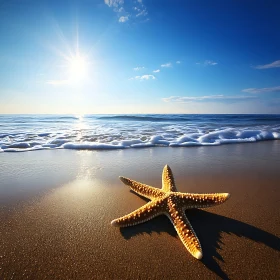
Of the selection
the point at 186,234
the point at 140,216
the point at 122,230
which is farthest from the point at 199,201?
the point at 122,230

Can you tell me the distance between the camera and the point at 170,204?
2.01 metres

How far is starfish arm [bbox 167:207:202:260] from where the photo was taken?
5.04 ft

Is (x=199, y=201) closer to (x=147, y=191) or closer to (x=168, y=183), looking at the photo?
(x=168, y=183)

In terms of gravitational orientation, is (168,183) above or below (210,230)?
above

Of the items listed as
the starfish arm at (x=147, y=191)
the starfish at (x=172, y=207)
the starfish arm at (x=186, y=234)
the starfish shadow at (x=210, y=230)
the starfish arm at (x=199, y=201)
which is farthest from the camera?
the starfish arm at (x=147, y=191)

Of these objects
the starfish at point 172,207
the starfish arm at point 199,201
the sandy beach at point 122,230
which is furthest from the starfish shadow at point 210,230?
the starfish arm at point 199,201

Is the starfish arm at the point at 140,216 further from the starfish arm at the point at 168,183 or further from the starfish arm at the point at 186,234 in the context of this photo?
the starfish arm at the point at 168,183

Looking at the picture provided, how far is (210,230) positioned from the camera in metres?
2.01

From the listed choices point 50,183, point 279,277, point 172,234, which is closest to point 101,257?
point 172,234

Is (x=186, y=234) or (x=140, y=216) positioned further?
(x=140, y=216)

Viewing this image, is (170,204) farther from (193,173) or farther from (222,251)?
(193,173)

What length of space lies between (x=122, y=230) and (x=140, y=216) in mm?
284

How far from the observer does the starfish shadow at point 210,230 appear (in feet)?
5.86

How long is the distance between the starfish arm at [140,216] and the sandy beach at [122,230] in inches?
5.8
